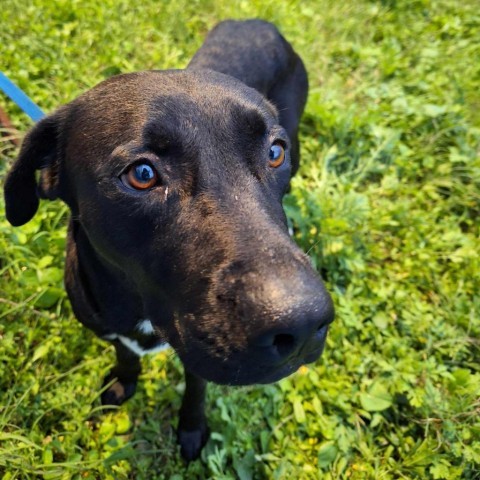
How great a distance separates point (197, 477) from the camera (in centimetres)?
275

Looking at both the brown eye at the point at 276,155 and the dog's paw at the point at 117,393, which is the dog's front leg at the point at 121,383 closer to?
the dog's paw at the point at 117,393

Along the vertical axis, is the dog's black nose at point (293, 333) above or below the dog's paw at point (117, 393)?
above

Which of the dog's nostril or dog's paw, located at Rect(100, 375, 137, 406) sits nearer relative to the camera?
the dog's nostril

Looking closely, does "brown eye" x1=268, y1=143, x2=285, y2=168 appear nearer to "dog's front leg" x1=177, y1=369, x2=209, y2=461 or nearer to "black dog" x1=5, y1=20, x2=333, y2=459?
"black dog" x1=5, y1=20, x2=333, y2=459

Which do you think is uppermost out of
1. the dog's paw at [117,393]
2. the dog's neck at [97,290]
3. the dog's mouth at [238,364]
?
the dog's mouth at [238,364]

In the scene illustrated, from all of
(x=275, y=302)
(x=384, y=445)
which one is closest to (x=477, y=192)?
(x=384, y=445)

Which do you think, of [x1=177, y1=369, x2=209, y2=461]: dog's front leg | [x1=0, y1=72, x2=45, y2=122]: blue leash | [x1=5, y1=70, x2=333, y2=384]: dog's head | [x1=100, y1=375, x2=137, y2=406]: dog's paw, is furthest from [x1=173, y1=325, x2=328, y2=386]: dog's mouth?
[x1=0, y1=72, x2=45, y2=122]: blue leash

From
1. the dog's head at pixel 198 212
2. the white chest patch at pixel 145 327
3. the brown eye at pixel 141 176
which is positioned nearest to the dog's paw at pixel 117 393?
the white chest patch at pixel 145 327

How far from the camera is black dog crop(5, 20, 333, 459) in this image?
4.81 feet

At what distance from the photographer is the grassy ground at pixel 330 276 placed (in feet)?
9.11

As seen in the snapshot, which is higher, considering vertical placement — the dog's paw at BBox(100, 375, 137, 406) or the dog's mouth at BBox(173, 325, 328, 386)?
the dog's mouth at BBox(173, 325, 328, 386)

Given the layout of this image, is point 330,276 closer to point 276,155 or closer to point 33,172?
point 276,155

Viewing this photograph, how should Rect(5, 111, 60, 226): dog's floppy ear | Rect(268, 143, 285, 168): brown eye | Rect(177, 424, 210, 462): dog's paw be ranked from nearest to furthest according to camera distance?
1. Rect(268, 143, 285, 168): brown eye
2. Rect(5, 111, 60, 226): dog's floppy ear
3. Rect(177, 424, 210, 462): dog's paw

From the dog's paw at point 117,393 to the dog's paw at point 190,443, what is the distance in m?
0.40
